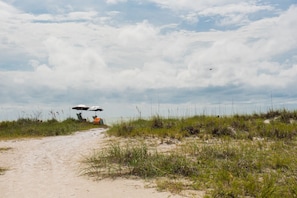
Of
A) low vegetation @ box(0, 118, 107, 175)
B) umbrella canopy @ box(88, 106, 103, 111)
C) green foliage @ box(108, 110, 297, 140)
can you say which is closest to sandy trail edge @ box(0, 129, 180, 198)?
green foliage @ box(108, 110, 297, 140)

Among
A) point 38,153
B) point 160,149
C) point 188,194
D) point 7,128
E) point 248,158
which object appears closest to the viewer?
point 188,194

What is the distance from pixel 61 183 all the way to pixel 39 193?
2.57 ft

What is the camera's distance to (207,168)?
26.4 feet

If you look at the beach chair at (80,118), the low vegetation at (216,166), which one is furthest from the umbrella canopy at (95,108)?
the low vegetation at (216,166)

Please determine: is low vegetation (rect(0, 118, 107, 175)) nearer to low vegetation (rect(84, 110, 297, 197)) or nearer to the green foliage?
the green foliage

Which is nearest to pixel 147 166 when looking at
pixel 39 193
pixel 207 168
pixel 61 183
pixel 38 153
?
pixel 207 168

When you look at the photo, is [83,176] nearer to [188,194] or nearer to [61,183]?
[61,183]

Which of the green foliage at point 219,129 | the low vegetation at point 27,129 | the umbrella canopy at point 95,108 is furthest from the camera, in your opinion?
the umbrella canopy at point 95,108

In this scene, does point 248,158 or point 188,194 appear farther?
point 248,158

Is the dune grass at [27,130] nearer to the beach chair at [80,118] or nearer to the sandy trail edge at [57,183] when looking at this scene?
the beach chair at [80,118]

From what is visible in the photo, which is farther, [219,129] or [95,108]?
[95,108]

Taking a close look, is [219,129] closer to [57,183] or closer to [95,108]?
[57,183]

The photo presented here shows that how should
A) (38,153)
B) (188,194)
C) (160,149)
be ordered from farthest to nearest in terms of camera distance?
(38,153) → (160,149) → (188,194)

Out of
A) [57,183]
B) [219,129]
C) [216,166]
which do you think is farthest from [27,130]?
[216,166]
